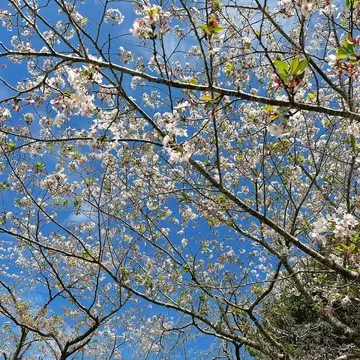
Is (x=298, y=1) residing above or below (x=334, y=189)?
below

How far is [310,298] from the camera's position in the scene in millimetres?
4969

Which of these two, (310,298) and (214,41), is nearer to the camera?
(214,41)

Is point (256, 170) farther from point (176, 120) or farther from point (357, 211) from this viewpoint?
point (176, 120)

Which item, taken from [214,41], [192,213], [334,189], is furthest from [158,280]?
[214,41]

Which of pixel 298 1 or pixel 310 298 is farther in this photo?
pixel 310 298

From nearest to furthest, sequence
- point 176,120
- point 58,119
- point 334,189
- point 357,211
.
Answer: point 176,120, point 58,119, point 357,211, point 334,189

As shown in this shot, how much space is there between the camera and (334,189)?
18.0ft

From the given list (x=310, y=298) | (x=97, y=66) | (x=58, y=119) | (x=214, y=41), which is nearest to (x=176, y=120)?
(x=97, y=66)

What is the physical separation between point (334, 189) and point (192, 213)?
2.18 meters

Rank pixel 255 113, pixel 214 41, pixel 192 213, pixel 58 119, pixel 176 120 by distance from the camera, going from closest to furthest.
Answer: pixel 176 120 < pixel 214 41 < pixel 58 119 < pixel 255 113 < pixel 192 213

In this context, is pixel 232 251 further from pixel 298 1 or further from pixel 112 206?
pixel 298 1

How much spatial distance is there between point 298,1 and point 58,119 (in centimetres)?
226

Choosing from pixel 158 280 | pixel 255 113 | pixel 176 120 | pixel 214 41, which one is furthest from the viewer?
pixel 158 280

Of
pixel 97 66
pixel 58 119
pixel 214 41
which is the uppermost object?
pixel 58 119
